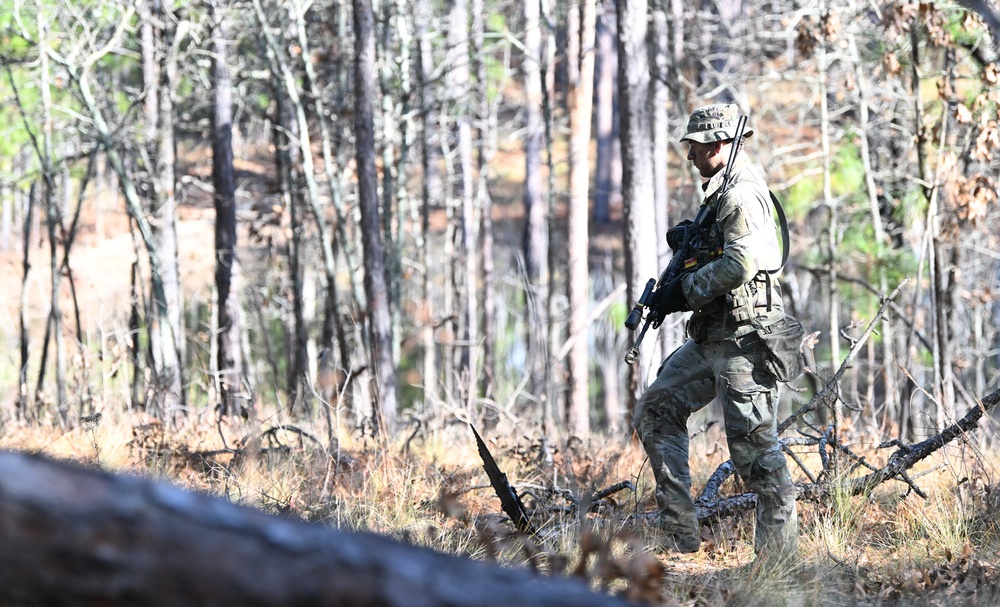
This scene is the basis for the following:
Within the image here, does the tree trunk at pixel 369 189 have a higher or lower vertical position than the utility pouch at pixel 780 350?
higher

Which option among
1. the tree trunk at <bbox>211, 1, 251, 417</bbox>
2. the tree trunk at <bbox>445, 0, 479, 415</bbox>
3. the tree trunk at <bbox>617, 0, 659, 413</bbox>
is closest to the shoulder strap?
the tree trunk at <bbox>617, 0, 659, 413</bbox>

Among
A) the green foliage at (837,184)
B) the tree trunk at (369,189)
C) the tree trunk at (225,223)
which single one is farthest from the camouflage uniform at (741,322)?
the tree trunk at (225,223)

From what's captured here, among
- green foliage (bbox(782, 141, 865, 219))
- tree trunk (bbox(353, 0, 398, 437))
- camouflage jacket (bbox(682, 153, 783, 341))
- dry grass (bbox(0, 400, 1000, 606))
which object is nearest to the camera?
dry grass (bbox(0, 400, 1000, 606))

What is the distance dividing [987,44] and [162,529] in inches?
391

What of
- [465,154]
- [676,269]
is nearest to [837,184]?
[465,154]

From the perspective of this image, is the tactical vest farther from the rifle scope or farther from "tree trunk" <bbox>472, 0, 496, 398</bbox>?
"tree trunk" <bbox>472, 0, 496, 398</bbox>

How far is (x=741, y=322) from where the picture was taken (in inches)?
179

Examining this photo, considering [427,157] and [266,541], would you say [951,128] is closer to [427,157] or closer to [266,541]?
[427,157]

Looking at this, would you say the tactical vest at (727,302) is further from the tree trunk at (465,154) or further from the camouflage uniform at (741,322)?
the tree trunk at (465,154)

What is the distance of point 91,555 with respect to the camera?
1707 mm

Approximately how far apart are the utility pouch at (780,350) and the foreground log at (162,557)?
298 centimetres

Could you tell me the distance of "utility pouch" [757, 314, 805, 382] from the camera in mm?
4492

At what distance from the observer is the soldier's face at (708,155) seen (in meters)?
4.73

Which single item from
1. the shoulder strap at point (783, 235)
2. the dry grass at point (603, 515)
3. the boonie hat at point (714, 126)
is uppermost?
the boonie hat at point (714, 126)
